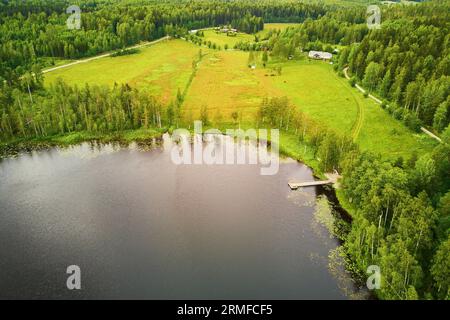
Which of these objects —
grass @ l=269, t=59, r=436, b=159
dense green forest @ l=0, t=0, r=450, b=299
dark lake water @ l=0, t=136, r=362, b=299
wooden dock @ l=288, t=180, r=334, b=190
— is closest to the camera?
dark lake water @ l=0, t=136, r=362, b=299

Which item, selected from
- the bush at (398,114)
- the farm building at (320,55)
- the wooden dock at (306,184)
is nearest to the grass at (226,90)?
the farm building at (320,55)

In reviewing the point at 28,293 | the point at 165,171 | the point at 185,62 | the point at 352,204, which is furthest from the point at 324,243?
the point at 185,62

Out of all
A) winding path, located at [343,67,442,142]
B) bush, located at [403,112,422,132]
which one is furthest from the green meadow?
winding path, located at [343,67,442,142]

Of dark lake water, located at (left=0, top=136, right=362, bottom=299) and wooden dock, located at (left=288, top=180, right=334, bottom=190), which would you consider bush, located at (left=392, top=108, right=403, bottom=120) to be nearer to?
dark lake water, located at (left=0, top=136, right=362, bottom=299)

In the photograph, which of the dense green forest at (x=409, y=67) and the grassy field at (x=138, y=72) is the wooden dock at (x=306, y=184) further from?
the grassy field at (x=138, y=72)

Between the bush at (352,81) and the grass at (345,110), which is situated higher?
the bush at (352,81)
